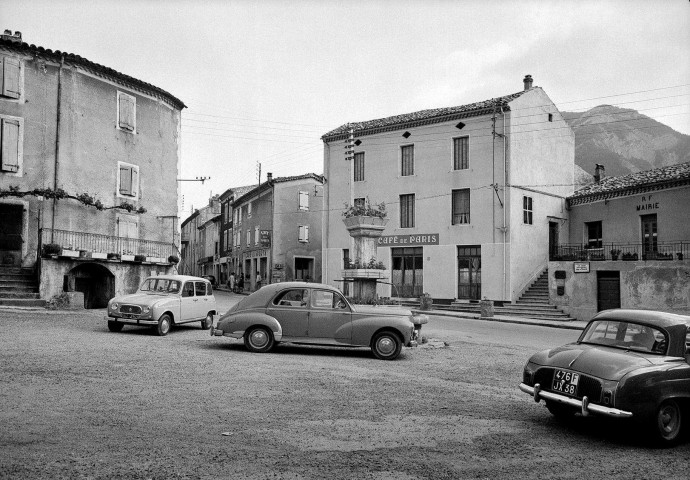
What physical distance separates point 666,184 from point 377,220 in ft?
50.5

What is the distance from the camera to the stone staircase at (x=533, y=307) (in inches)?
1045

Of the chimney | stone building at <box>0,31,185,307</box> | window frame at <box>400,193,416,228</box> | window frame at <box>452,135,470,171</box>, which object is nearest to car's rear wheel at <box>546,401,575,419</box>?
stone building at <box>0,31,185,307</box>

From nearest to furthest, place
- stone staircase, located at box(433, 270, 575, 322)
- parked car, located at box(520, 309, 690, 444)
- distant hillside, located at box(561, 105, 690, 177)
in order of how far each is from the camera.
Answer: parked car, located at box(520, 309, 690, 444) → stone staircase, located at box(433, 270, 575, 322) → distant hillside, located at box(561, 105, 690, 177)

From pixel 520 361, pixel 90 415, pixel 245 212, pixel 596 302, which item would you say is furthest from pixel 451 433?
pixel 245 212

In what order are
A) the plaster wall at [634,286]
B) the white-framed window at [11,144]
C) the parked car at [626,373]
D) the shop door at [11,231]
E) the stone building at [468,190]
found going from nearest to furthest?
the parked car at [626,373] → the plaster wall at [634,286] → the white-framed window at [11,144] → the shop door at [11,231] → the stone building at [468,190]

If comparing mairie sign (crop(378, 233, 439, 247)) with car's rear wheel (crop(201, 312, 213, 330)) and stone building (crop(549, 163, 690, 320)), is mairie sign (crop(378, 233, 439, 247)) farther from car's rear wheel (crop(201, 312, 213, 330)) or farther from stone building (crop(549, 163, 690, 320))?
car's rear wheel (crop(201, 312, 213, 330))

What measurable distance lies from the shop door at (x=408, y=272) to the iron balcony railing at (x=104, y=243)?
1268cm

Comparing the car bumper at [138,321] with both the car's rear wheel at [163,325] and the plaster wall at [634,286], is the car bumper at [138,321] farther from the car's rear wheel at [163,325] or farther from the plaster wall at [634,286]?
the plaster wall at [634,286]

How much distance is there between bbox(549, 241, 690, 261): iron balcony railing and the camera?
81.7 ft

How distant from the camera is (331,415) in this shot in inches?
277

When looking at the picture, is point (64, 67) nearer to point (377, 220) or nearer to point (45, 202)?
point (45, 202)

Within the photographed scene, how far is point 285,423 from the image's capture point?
6.57 metres

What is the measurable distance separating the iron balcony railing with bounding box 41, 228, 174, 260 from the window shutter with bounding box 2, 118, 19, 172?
298 centimetres

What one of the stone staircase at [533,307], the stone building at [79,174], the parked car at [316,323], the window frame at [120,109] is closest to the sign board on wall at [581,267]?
the stone staircase at [533,307]
